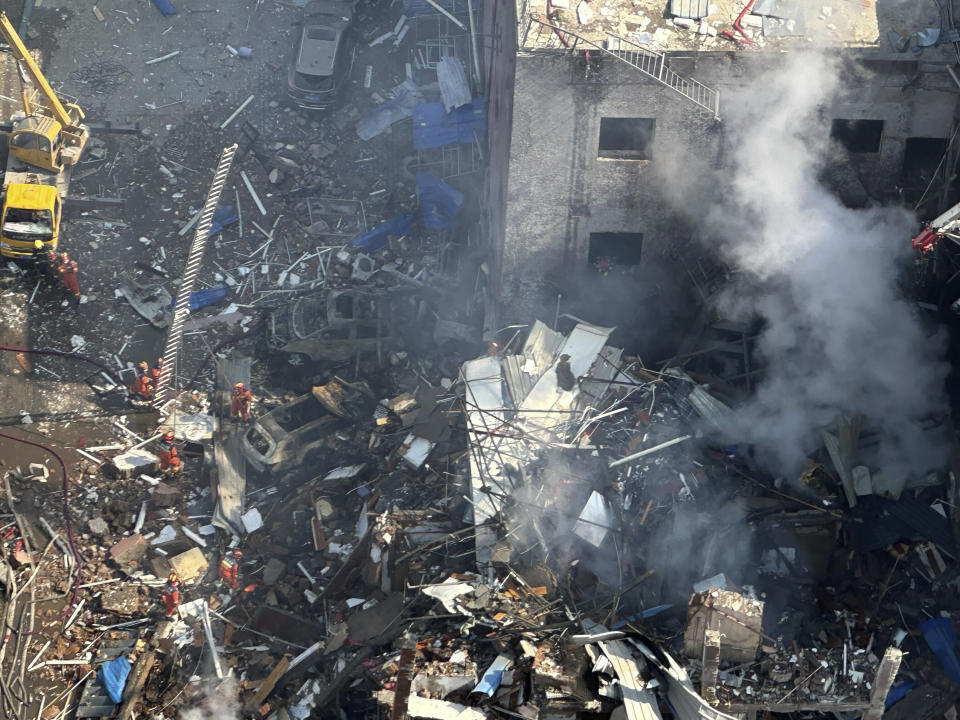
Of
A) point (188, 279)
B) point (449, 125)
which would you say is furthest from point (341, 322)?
point (449, 125)

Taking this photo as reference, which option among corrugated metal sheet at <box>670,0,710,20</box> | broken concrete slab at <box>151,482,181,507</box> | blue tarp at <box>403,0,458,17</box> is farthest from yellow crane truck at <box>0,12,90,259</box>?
corrugated metal sheet at <box>670,0,710,20</box>

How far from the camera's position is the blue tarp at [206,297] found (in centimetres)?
1936

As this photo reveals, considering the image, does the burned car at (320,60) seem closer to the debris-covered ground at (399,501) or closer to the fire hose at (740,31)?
the debris-covered ground at (399,501)

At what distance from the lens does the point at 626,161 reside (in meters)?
16.1

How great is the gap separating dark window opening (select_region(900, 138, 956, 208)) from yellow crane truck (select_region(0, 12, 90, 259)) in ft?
51.4

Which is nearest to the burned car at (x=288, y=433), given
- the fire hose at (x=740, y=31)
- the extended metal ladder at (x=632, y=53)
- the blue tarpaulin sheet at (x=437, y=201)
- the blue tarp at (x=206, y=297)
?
the blue tarp at (x=206, y=297)

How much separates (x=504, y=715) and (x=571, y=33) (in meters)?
9.91

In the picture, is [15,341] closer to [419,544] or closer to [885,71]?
[419,544]

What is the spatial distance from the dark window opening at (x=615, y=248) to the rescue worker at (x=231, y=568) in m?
7.79

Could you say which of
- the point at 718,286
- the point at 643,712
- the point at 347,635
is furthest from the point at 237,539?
the point at 718,286

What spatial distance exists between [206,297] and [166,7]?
8.08m

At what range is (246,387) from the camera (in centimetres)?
1780

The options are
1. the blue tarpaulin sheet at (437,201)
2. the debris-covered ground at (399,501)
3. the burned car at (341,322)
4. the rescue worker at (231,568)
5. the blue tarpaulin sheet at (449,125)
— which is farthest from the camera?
the blue tarpaulin sheet at (449,125)

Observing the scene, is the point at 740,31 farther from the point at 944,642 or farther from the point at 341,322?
the point at 944,642
